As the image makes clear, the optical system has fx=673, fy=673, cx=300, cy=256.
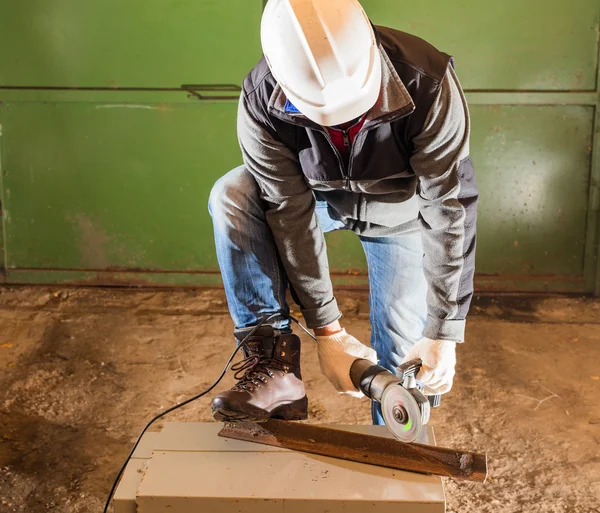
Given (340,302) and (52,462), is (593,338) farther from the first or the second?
(52,462)

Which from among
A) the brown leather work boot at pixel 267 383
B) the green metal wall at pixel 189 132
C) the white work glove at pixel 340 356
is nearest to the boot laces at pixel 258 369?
the brown leather work boot at pixel 267 383

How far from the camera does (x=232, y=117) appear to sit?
10.9ft

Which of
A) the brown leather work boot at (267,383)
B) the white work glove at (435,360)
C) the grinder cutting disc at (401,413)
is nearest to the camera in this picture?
the grinder cutting disc at (401,413)

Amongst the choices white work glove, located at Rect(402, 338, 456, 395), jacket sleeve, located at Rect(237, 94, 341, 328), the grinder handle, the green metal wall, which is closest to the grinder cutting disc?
the grinder handle

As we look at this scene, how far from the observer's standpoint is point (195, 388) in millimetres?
2639

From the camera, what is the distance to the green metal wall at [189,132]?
3.19 meters

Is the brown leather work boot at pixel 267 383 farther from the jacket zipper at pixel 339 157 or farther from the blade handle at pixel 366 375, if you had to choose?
the jacket zipper at pixel 339 157

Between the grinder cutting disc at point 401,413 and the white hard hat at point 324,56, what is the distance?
63 centimetres

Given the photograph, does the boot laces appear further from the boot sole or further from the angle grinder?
the angle grinder

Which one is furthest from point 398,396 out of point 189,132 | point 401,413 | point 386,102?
point 189,132

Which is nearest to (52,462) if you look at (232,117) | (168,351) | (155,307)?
(168,351)

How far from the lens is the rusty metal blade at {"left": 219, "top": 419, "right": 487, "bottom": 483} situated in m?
1.51

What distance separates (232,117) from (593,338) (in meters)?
2.00

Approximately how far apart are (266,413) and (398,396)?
339 mm
